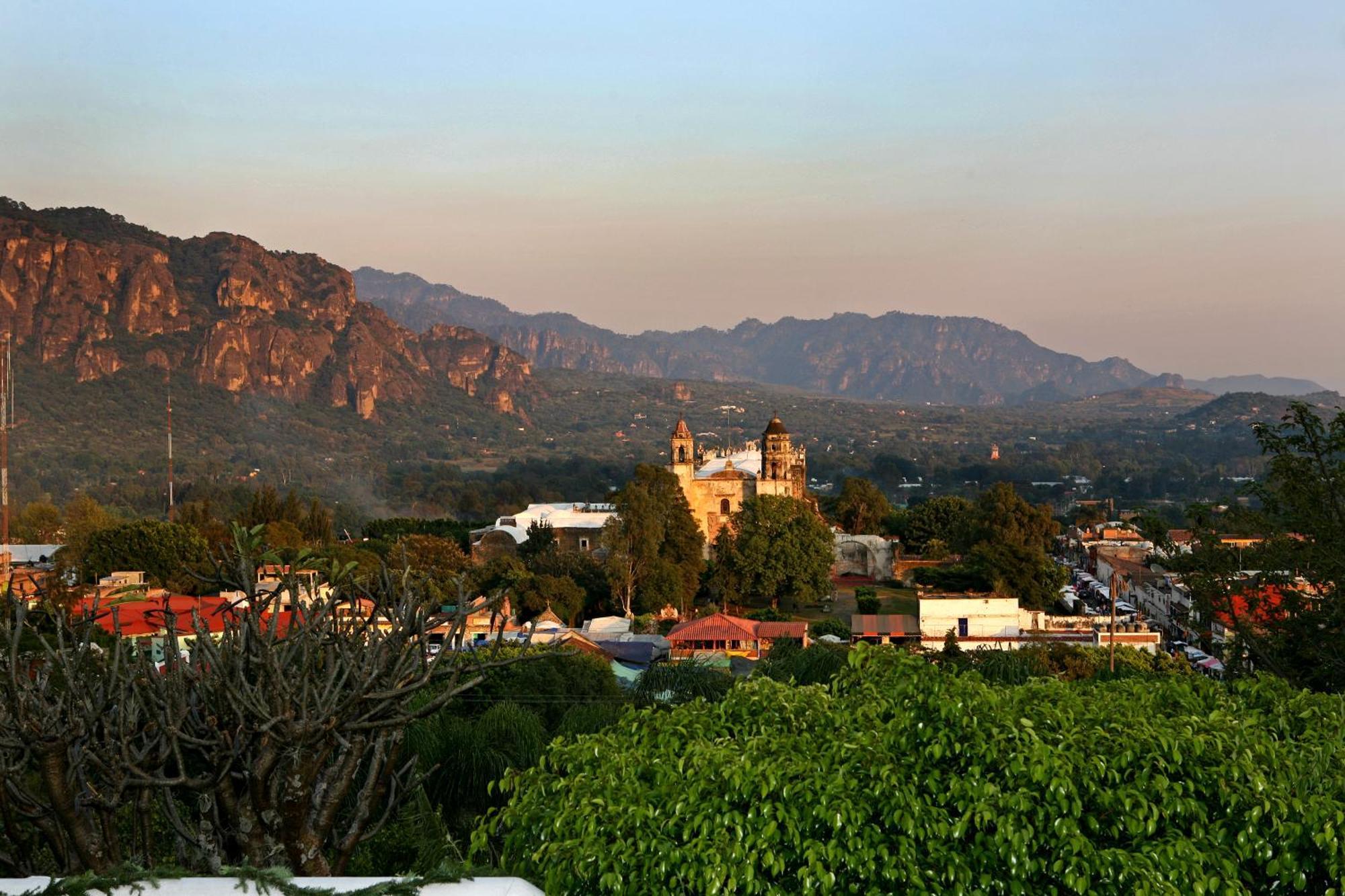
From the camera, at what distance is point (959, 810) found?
5969 millimetres

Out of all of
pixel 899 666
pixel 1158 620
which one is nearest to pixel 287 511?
pixel 1158 620

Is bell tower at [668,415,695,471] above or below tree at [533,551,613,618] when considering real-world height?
above

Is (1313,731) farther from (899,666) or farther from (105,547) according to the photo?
(105,547)

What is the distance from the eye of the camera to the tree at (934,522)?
49.4 meters

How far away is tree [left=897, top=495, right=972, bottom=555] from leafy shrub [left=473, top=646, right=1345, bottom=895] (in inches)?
1675

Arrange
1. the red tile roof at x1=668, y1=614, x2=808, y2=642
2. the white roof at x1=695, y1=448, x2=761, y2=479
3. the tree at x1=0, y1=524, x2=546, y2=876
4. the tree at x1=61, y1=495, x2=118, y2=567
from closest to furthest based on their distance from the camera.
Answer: the tree at x1=0, y1=524, x2=546, y2=876 → the red tile roof at x1=668, y1=614, x2=808, y2=642 → the tree at x1=61, y1=495, x2=118, y2=567 → the white roof at x1=695, y1=448, x2=761, y2=479

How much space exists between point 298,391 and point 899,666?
489ft

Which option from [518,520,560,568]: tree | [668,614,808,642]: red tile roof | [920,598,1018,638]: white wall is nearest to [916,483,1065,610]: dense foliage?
[920,598,1018,638]: white wall

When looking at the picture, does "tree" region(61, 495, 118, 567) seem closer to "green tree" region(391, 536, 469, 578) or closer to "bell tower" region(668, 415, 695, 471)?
"green tree" region(391, 536, 469, 578)

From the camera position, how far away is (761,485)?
159 ft

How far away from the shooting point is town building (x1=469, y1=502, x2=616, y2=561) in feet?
147

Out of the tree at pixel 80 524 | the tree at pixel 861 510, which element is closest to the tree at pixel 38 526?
the tree at pixel 80 524

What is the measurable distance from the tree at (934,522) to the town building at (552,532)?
39.8 ft

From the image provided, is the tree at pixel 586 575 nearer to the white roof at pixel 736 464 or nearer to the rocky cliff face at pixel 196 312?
the white roof at pixel 736 464
